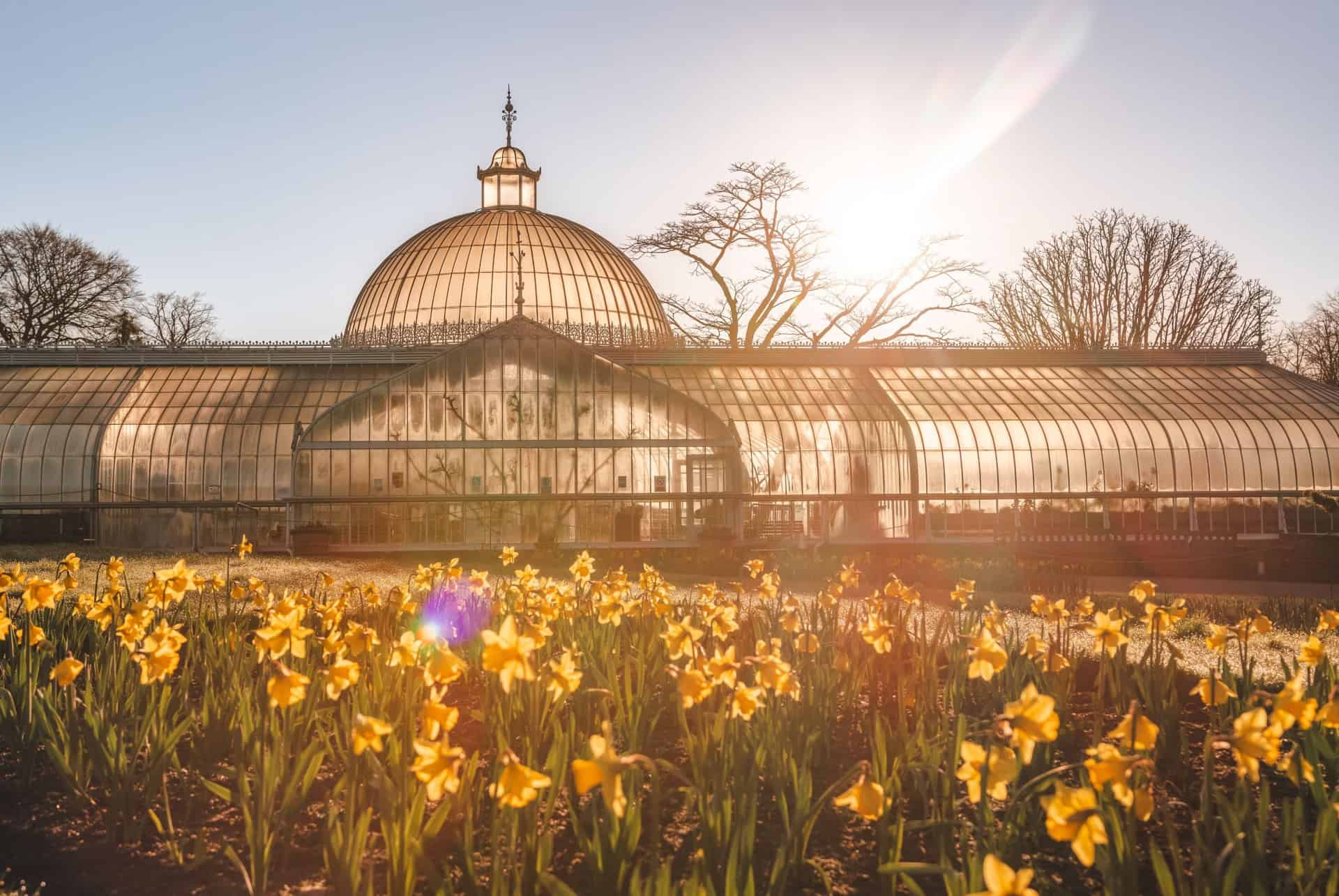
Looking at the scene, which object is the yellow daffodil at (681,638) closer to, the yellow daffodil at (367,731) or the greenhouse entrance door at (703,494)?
the yellow daffodil at (367,731)

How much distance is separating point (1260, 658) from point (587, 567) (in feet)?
18.5

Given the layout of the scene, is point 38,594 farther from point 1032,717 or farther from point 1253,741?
→ point 1253,741

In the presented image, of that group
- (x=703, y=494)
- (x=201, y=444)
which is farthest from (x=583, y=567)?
(x=201, y=444)

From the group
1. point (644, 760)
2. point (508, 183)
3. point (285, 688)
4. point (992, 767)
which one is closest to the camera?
point (644, 760)

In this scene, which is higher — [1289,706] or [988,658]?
[988,658]

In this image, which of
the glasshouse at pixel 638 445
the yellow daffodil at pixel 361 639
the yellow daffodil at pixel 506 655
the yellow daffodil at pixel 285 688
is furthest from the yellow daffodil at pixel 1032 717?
the glasshouse at pixel 638 445

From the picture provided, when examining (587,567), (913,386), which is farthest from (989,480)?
(587,567)

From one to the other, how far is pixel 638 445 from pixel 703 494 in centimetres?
198

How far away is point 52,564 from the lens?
16812 millimetres

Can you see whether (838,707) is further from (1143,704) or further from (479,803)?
(479,803)

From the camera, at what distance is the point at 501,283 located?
133 feet

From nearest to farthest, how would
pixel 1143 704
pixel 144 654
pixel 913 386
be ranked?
1. pixel 144 654
2. pixel 1143 704
3. pixel 913 386

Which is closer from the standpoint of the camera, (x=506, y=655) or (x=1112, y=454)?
(x=506, y=655)

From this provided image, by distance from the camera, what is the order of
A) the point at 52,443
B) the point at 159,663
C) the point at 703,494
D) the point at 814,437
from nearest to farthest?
the point at 159,663 < the point at 703,494 < the point at 52,443 < the point at 814,437
